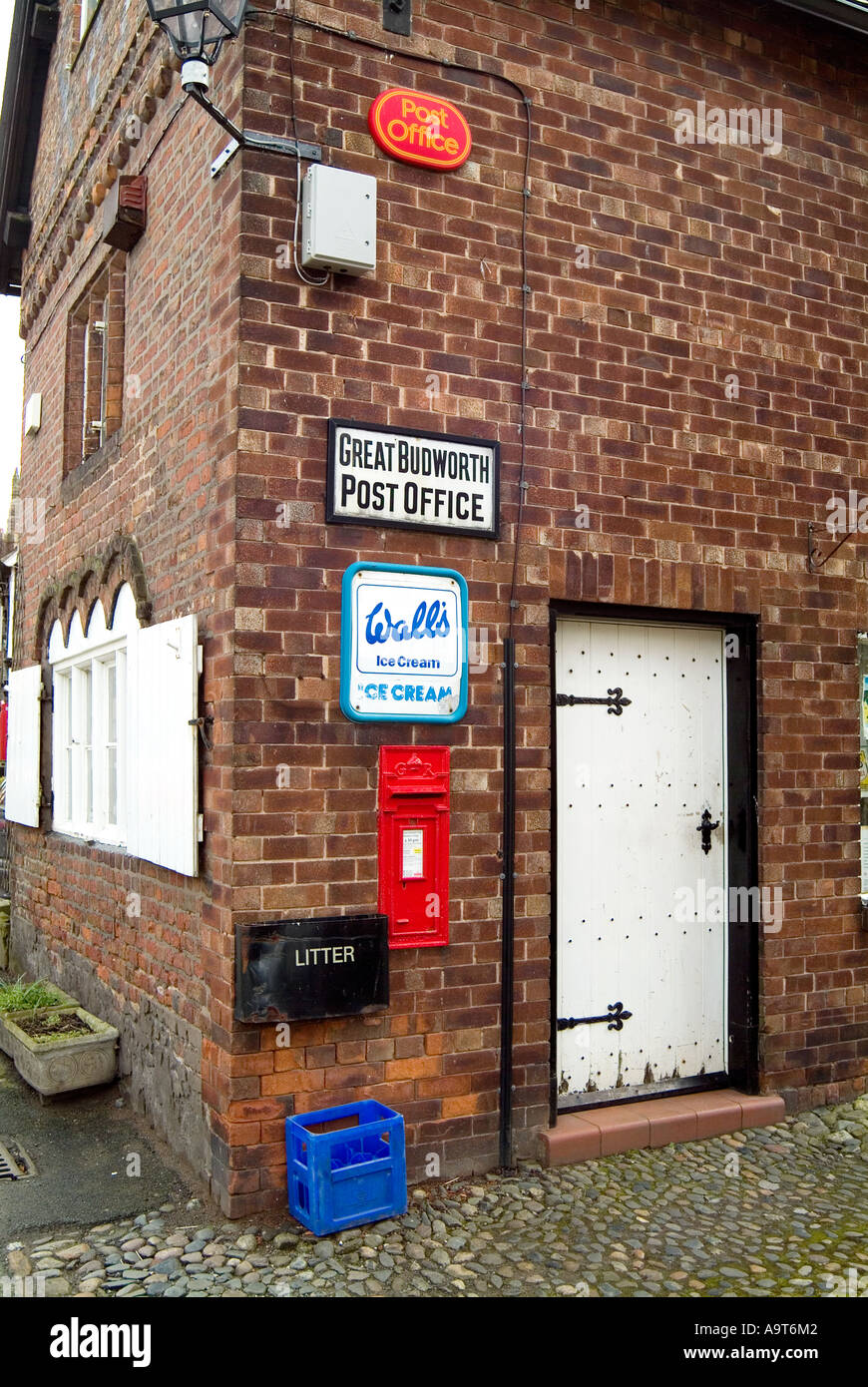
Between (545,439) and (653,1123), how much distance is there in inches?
126

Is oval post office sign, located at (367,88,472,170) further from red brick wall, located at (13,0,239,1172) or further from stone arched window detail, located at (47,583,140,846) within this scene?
stone arched window detail, located at (47,583,140,846)

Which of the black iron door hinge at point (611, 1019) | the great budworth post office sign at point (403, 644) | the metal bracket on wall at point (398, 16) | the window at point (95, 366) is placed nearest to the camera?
the great budworth post office sign at point (403, 644)

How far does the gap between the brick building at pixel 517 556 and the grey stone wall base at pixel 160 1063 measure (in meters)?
0.05

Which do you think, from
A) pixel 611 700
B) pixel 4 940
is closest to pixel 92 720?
pixel 4 940

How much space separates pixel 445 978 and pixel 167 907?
1.45 m

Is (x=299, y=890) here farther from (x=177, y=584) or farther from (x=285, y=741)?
(x=177, y=584)

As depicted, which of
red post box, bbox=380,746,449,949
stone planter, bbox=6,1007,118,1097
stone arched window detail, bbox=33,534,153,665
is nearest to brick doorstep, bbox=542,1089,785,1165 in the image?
red post box, bbox=380,746,449,949

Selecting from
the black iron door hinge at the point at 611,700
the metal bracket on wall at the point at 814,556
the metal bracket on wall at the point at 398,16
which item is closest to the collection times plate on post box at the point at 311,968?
the black iron door hinge at the point at 611,700

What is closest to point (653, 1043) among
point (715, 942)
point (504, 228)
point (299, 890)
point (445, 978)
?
point (715, 942)

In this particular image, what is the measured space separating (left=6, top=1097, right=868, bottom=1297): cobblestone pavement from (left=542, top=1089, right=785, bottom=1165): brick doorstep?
8 cm

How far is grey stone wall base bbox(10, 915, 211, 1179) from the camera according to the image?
4953 mm

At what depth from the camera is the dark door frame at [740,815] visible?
18.9ft

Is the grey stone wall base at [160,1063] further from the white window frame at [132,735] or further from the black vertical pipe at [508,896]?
the black vertical pipe at [508,896]

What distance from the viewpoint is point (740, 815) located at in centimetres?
591
